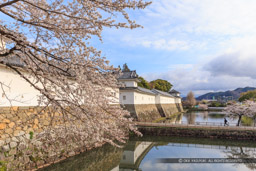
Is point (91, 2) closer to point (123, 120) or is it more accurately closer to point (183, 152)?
point (123, 120)

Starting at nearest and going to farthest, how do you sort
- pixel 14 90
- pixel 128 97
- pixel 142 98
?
pixel 14 90
pixel 128 97
pixel 142 98

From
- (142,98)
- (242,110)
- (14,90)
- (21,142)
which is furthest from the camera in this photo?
(142,98)

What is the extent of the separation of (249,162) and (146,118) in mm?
12250

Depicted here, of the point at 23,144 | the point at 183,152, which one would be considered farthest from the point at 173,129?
the point at 23,144

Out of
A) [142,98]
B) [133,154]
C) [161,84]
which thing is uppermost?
[161,84]

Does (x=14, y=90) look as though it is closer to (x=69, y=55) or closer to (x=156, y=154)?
(x=69, y=55)

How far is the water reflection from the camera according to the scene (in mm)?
8055

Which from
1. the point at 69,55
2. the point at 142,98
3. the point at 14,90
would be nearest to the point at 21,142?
the point at 14,90

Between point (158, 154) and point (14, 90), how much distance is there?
7.64 meters

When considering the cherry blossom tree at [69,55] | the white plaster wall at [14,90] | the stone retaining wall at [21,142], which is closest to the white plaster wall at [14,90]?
the white plaster wall at [14,90]

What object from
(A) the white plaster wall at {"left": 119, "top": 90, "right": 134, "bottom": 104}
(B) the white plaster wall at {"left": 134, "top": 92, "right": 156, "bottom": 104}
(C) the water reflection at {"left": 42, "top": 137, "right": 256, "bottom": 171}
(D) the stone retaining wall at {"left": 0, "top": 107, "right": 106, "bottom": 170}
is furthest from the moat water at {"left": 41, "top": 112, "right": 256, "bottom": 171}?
(B) the white plaster wall at {"left": 134, "top": 92, "right": 156, "bottom": 104}

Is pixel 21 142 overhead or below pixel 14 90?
below

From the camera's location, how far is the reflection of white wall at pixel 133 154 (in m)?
9.47

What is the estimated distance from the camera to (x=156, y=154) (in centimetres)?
1011
